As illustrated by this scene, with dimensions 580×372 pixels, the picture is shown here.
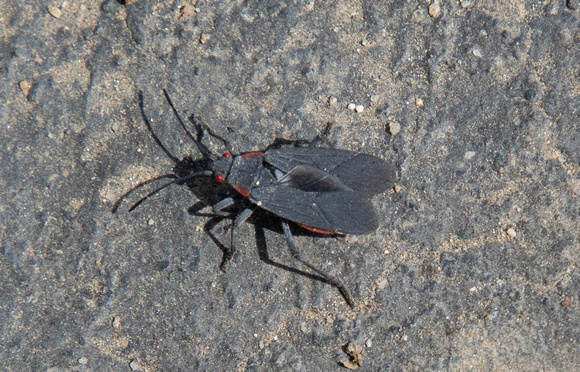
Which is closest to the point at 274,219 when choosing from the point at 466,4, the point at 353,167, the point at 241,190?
the point at 241,190

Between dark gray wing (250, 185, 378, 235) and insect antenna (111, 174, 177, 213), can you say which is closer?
dark gray wing (250, 185, 378, 235)

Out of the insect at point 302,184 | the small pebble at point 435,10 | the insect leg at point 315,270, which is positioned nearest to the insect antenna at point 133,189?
the insect at point 302,184

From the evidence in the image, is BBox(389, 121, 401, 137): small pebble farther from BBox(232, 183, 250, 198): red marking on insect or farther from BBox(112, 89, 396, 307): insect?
BBox(232, 183, 250, 198): red marking on insect

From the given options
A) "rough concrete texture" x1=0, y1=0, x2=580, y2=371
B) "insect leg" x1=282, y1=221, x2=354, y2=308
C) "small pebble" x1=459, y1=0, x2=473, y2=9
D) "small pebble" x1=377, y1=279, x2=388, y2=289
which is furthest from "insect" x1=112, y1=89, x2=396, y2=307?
"small pebble" x1=459, y1=0, x2=473, y2=9

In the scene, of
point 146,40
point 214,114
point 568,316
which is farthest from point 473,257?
point 146,40

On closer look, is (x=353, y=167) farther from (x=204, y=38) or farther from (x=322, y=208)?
(x=204, y=38)

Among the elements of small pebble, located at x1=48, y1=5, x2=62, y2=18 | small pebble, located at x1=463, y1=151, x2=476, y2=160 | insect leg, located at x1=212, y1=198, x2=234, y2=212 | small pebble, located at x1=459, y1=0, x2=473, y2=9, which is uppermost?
small pebble, located at x1=459, y1=0, x2=473, y2=9
